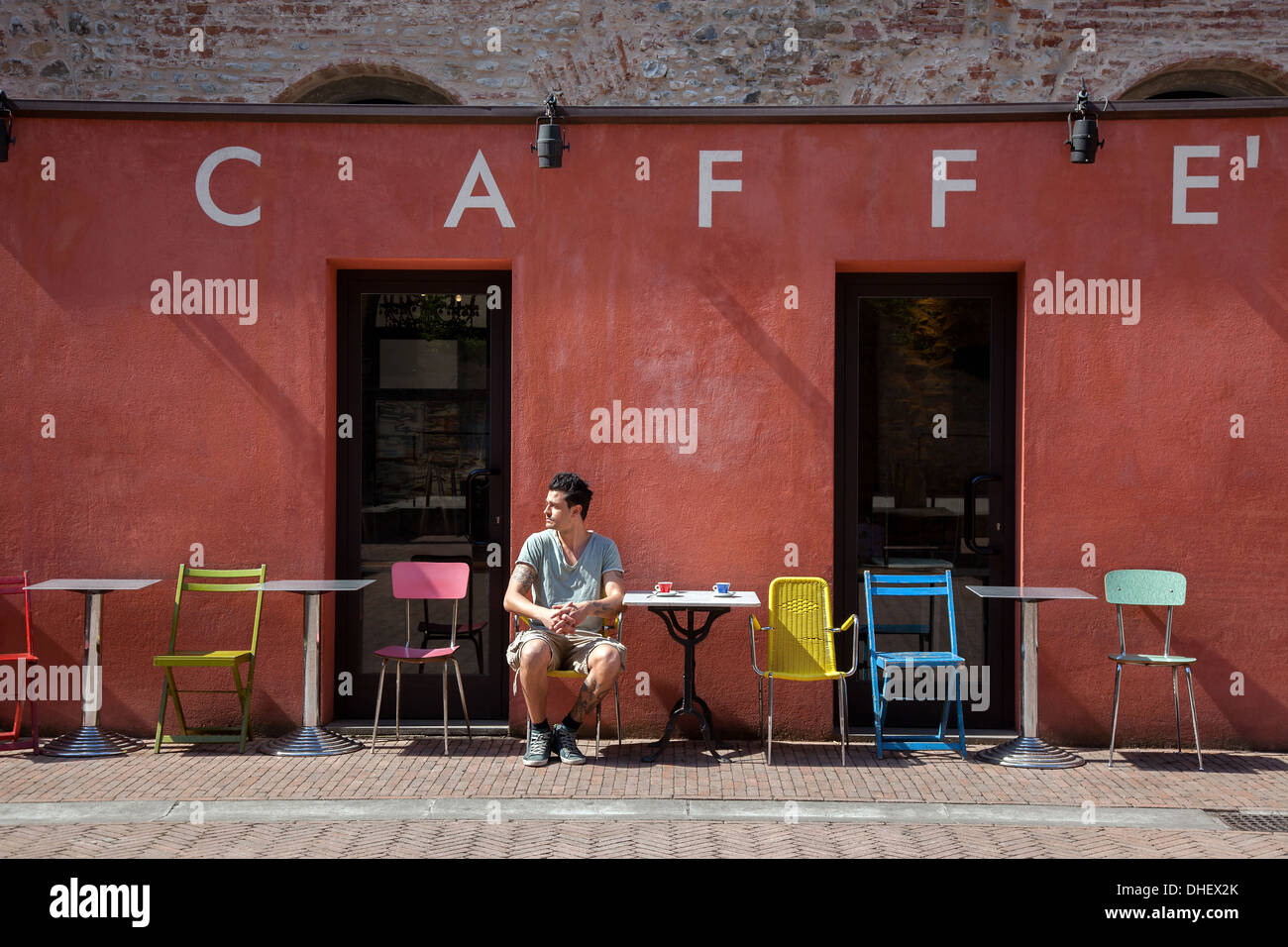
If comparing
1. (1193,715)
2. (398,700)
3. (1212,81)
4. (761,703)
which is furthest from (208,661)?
(1212,81)

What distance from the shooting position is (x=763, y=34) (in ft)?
32.7

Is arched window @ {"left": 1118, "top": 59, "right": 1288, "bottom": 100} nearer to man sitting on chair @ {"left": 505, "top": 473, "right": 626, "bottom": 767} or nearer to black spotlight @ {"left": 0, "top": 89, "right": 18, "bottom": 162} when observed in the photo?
man sitting on chair @ {"left": 505, "top": 473, "right": 626, "bottom": 767}

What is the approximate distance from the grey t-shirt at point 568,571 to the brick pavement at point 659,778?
0.92 metres

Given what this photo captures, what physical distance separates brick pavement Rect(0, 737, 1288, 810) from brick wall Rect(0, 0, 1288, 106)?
5.95m

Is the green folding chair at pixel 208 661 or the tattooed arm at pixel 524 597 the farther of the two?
the green folding chair at pixel 208 661

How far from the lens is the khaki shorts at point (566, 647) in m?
6.42

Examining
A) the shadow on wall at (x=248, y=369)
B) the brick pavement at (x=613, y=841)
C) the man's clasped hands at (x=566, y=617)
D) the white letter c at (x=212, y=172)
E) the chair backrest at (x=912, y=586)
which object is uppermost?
the white letter c at (x=212, y=172)

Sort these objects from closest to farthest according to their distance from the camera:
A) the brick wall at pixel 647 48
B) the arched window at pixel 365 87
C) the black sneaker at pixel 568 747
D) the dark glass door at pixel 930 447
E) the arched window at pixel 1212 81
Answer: the black sneaker at pixel 568 747, the dark glass door at pixel 930 447, the brick wall at pixel 647 48, the arched window at pixel 1212 81, the arched window at pixel 365 87

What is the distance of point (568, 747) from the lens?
6375 millimetres

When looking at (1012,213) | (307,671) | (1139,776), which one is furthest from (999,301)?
(307,671)

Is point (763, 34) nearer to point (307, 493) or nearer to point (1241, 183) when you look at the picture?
point (1241, 183)

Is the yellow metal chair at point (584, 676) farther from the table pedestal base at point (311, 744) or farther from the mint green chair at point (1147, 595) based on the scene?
the mint green chair at point (1147, 595)

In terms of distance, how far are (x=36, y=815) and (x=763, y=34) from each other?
26.9 ft

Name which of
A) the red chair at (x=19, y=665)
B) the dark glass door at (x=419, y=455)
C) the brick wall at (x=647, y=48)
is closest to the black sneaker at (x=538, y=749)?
the dark glass door at (x=419, y=455)
